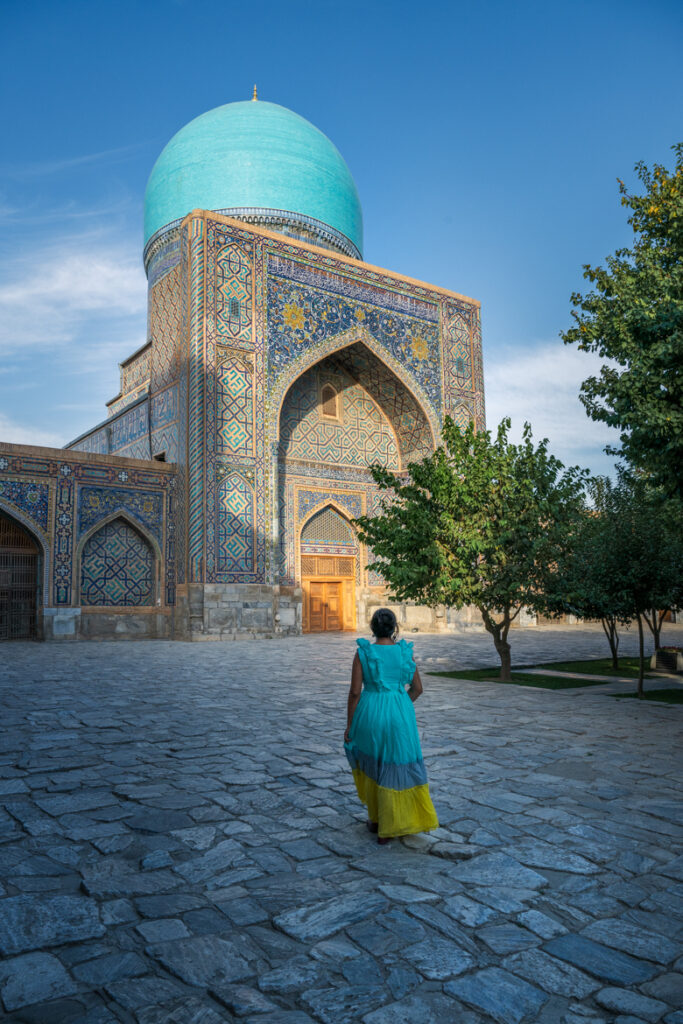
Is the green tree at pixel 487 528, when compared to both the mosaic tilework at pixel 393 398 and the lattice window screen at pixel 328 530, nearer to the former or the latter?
the lattice window screen at pixel 328 530

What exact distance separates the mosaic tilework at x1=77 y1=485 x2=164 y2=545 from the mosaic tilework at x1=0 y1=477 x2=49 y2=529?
73cm

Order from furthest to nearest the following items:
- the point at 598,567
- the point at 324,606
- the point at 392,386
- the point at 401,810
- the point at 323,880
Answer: the point at 392,386, the point at 324,606, the point at 598,567, the point at 401,810, the point at 323,880

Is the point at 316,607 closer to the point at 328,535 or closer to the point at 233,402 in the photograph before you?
the point at 328,535

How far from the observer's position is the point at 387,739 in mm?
3301

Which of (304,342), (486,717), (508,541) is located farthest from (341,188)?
(486,717)

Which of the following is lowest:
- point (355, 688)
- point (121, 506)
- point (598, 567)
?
point (355, 688)

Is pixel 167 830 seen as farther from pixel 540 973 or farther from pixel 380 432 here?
pixel 380 432

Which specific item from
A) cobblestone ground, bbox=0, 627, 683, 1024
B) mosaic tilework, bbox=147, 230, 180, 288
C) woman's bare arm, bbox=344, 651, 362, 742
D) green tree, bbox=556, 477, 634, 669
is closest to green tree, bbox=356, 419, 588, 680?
green tree, bbox=556, 477, 634, 669

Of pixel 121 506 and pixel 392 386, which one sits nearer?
pixel 121 506

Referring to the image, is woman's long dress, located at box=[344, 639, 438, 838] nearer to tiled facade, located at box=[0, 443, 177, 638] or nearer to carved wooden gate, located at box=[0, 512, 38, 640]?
tiled facade, located at box=[0, 443, 177, 638]

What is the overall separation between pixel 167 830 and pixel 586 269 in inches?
386

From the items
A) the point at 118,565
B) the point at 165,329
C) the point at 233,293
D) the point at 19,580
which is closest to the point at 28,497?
the point at 19,580

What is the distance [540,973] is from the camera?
7.00ft

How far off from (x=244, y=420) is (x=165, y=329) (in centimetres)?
359
